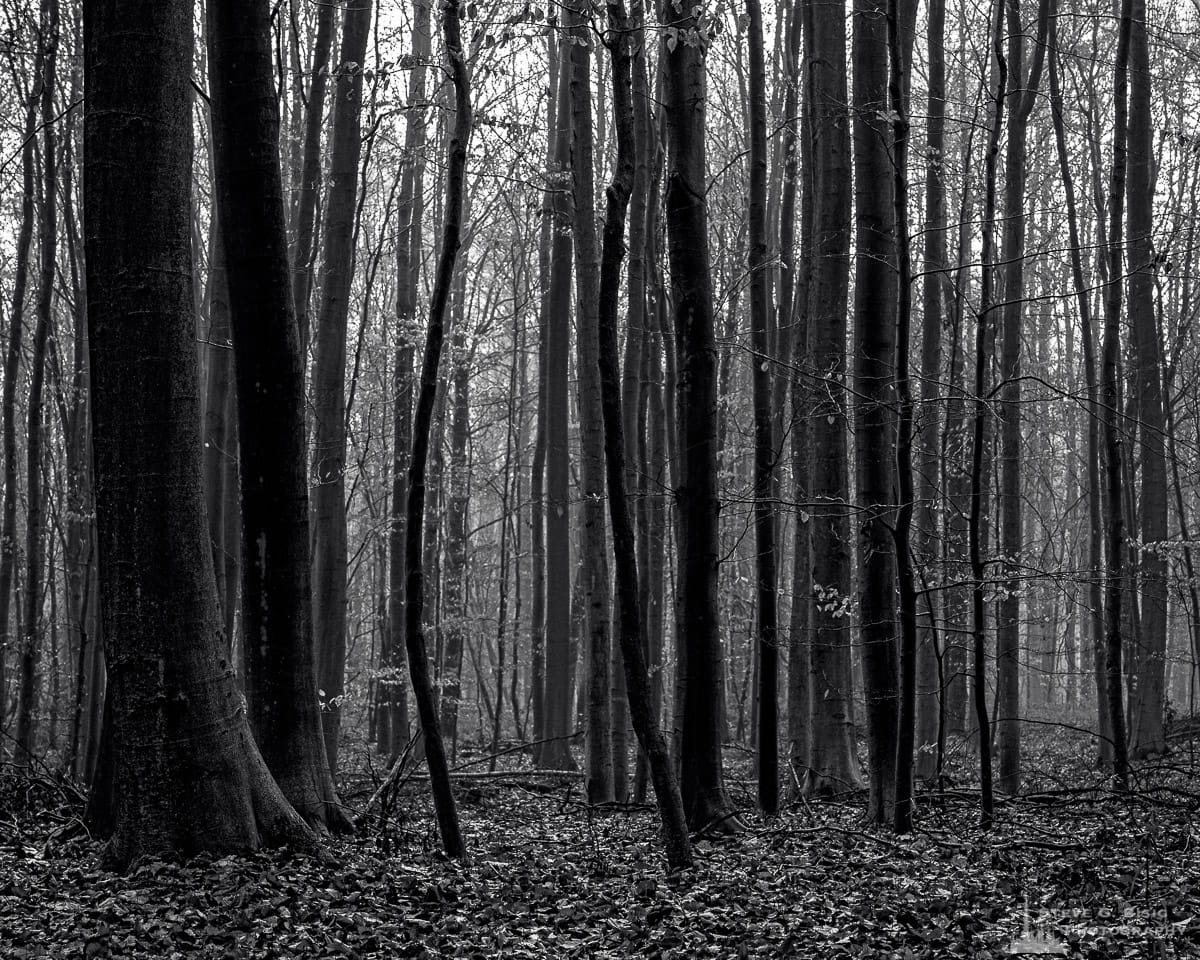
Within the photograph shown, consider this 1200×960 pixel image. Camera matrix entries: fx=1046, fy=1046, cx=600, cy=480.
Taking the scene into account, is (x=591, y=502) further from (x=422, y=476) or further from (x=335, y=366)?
(x=422, y=476)

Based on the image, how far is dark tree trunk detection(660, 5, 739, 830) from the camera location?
22.0 ft

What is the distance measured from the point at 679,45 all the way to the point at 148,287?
12.8ft

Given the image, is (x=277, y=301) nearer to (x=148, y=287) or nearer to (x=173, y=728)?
(x=148, y=287)

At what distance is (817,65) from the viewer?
9562mm

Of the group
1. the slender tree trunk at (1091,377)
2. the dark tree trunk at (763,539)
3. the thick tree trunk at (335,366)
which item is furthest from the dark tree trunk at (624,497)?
the thick tree trunk at (335,366)

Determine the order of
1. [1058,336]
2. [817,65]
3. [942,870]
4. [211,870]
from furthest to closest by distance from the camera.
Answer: [1058,336], [817,65], [942,870], [211,870]

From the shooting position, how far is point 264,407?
20.1 ft

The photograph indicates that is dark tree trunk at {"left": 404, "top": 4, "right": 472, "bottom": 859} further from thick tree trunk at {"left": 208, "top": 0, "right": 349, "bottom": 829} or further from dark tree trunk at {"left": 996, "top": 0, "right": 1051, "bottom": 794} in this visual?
dark tree trunk at {"left": 996, "top": 0, "right": 1051, "bottom": 794}

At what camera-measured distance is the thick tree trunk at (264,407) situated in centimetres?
612

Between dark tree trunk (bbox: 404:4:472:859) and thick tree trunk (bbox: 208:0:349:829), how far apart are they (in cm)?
76

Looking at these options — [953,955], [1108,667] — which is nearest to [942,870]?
[953,955]

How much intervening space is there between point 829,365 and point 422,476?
409cm

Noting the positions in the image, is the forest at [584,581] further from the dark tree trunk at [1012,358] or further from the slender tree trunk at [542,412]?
the slender tree trunk at [542,412]

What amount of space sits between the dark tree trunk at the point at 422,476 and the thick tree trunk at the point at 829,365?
3.50 meters
